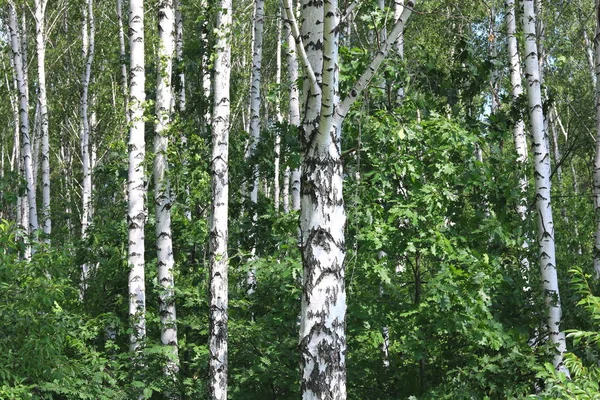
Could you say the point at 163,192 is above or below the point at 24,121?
below

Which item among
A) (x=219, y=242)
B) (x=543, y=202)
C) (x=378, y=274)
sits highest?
(x=543, y=202)

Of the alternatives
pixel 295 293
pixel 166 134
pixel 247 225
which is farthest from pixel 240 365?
pixel 166 134

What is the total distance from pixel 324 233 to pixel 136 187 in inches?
176

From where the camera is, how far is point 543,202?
7.82 metres

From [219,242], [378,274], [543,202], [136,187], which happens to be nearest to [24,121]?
[136,187]

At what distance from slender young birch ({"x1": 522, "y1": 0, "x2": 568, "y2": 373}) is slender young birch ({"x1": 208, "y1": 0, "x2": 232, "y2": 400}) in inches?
129

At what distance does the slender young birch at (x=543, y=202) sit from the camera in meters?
7.60

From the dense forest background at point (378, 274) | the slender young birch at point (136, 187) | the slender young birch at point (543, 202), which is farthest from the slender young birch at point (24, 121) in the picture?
the slender young birch at point (543, 202)

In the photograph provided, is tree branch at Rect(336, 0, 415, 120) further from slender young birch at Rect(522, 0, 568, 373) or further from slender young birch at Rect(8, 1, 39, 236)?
slender young birch at Rect(8, 1, 39, 236)

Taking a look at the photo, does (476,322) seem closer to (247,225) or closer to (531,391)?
(531,391)

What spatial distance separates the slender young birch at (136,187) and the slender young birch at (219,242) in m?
1.14

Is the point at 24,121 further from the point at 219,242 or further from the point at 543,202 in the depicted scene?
the point at 543,202

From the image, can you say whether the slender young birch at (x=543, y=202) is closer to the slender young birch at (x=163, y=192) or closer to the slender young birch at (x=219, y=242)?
the slender young birch at (x=219, y=242)

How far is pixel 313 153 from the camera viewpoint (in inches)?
178
